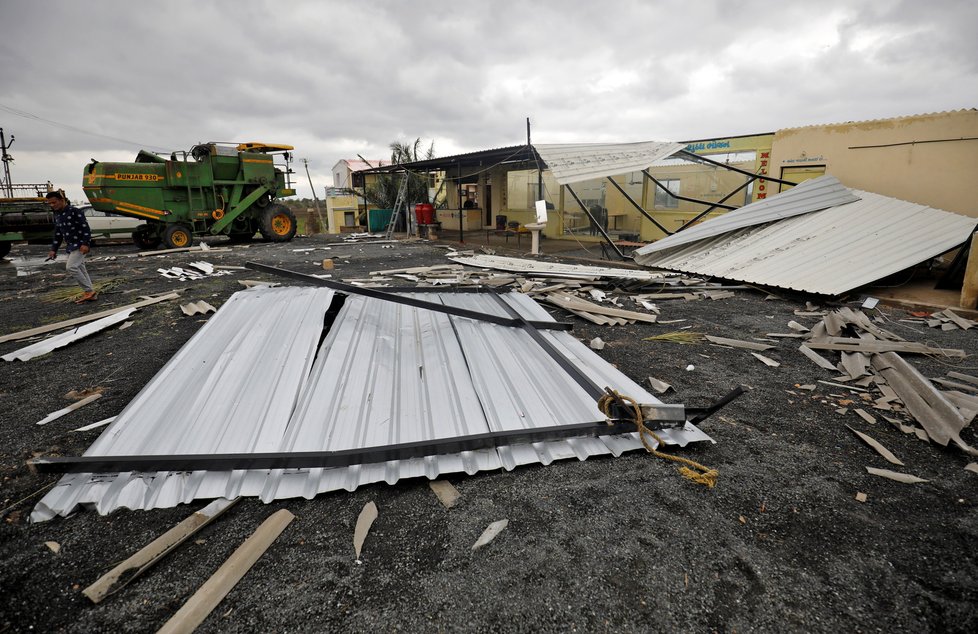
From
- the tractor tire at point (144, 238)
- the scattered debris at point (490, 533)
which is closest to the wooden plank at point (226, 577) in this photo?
the scattered debris at point (490, 533)

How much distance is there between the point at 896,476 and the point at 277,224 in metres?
18.4

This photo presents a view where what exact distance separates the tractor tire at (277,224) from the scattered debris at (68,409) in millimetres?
14005

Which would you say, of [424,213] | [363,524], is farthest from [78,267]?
[424,213]

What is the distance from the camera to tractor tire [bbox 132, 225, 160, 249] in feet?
47.3

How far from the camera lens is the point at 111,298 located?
26.1 ft

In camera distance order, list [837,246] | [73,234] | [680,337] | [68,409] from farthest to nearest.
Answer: [837,246]
[73,234]
[680,337]
[68,409]

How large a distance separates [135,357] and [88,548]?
3.57 metres

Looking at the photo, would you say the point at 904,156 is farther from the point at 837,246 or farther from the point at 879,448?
the point at 879,448

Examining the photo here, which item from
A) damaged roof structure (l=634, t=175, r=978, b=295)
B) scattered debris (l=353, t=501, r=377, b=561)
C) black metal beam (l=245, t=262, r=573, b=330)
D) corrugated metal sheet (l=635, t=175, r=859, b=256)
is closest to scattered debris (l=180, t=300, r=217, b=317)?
black metal beam (l=245, t=262, r=573, b=330)

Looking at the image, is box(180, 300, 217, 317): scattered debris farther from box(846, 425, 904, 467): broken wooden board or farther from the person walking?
box(846, 425, 904, 467): broken wooden board

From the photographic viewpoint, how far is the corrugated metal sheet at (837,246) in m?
7.09

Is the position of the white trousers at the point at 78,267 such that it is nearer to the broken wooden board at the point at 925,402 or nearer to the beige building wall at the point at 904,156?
the broken wooden board at the point at 925,402

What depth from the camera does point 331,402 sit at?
10.4 ft

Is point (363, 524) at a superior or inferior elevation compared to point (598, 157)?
inferior
